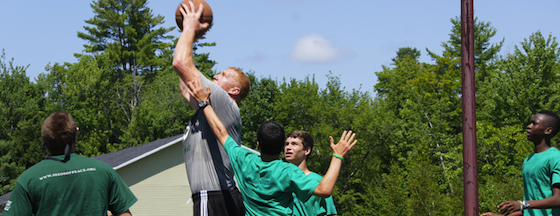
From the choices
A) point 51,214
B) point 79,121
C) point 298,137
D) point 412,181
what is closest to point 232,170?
point 51,214

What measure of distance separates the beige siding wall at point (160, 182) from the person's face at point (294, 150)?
17.8 meters

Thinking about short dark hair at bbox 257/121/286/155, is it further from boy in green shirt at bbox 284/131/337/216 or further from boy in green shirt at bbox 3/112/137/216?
boy in green shirt at bbox 3/112/137/216

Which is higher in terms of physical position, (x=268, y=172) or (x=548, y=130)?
(x=548, y=130)

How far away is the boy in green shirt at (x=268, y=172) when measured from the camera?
11.5 ft

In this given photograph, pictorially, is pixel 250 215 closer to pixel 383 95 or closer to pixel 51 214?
pixel 51 214

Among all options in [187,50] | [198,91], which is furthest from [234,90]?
[187,50]

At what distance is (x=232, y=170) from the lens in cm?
380

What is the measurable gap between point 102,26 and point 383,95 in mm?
29853

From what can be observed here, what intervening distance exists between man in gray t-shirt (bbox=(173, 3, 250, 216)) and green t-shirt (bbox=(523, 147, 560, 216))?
3.03 meters

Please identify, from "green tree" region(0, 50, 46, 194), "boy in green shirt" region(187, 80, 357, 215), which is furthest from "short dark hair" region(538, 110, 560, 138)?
"green tree" region(0, 50, 46, 194)

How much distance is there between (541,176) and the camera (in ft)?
16.0

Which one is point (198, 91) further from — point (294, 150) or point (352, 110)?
point (352, 110)

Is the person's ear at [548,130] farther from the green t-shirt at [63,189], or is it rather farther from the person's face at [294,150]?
the green t-shirt at [63,189]

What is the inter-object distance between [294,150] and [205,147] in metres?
1.72
